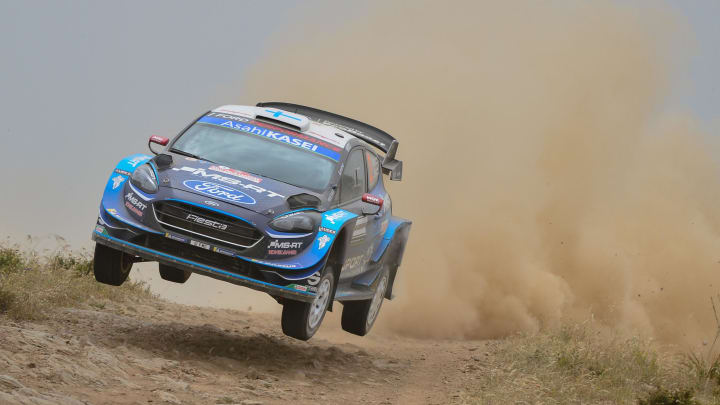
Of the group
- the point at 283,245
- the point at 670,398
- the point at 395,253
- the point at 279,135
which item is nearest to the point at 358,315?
the point at 395,253

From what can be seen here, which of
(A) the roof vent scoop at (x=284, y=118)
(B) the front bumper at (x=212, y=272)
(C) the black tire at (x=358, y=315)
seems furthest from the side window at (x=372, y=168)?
(B) the front bumper at (x=212, y=272)

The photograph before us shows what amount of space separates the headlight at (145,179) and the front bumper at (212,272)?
1.57 feet

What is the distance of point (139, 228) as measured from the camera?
369 inches

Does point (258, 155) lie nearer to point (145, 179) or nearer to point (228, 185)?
point (228, 185)

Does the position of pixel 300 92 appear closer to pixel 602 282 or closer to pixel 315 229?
pixel 602 282

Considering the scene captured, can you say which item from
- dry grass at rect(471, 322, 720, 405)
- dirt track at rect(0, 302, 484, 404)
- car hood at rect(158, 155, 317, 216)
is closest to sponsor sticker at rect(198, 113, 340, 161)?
car hood at rect(158, 155, 317, 216)

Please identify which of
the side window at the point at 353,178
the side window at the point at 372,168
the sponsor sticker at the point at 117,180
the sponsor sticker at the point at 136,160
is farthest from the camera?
the side window at the point at 372,168

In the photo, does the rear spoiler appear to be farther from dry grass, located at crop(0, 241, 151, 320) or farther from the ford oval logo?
the ford oval logo

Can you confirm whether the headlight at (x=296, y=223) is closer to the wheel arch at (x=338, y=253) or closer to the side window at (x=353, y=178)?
the wheel arch at (x=338, y=253)

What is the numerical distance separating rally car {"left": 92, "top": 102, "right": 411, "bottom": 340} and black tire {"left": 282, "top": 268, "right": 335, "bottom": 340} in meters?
0.01

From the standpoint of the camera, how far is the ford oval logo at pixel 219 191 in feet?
30.9

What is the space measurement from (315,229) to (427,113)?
1340cm

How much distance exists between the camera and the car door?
34.4ft

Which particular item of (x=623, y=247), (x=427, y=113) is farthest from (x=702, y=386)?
(x=427, y=113)
